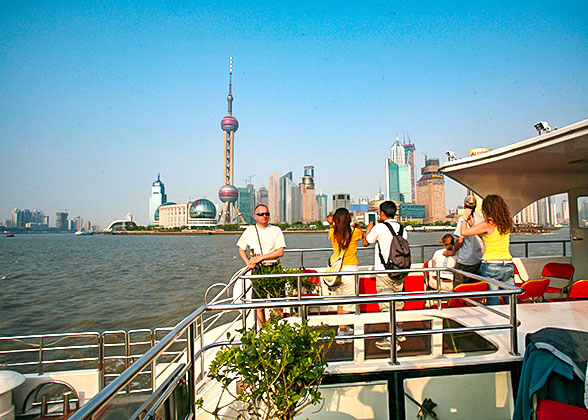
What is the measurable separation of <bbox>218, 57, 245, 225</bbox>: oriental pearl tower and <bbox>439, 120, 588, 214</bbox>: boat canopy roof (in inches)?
6252

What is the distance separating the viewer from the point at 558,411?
2.01 m


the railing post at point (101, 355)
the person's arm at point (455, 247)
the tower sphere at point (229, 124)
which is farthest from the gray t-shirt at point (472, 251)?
the tower sphere at point (229, 124)

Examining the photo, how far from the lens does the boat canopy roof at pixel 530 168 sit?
4.53 m

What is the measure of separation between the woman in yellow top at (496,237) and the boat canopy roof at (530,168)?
1131 mm

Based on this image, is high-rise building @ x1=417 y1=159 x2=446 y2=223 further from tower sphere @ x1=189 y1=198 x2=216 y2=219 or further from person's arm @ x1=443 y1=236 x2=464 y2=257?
tower sphere @ x1=189 y1=198 x2=216 y2=219

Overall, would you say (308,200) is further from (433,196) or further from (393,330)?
(393,330)

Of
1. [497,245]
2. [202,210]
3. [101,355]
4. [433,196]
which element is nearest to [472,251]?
[497,245]

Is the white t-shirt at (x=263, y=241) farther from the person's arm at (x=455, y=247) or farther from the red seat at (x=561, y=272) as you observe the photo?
the red seat at (x=561, y=272)

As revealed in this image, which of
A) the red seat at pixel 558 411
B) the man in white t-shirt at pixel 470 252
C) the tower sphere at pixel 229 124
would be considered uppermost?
the tower sphere at pixel 229 124

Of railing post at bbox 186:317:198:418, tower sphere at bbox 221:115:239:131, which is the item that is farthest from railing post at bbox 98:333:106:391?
tower sphere at bbox 221:115:239:131

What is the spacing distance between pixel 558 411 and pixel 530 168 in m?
5.08

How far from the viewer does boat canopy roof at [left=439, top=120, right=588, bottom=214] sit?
4.53m

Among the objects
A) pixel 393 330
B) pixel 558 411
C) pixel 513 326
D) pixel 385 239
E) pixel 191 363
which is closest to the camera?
pixel 558 411

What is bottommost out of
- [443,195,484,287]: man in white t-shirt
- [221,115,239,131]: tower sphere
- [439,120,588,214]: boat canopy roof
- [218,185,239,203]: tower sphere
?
[443,195,484,287]: man in white t-shirt
